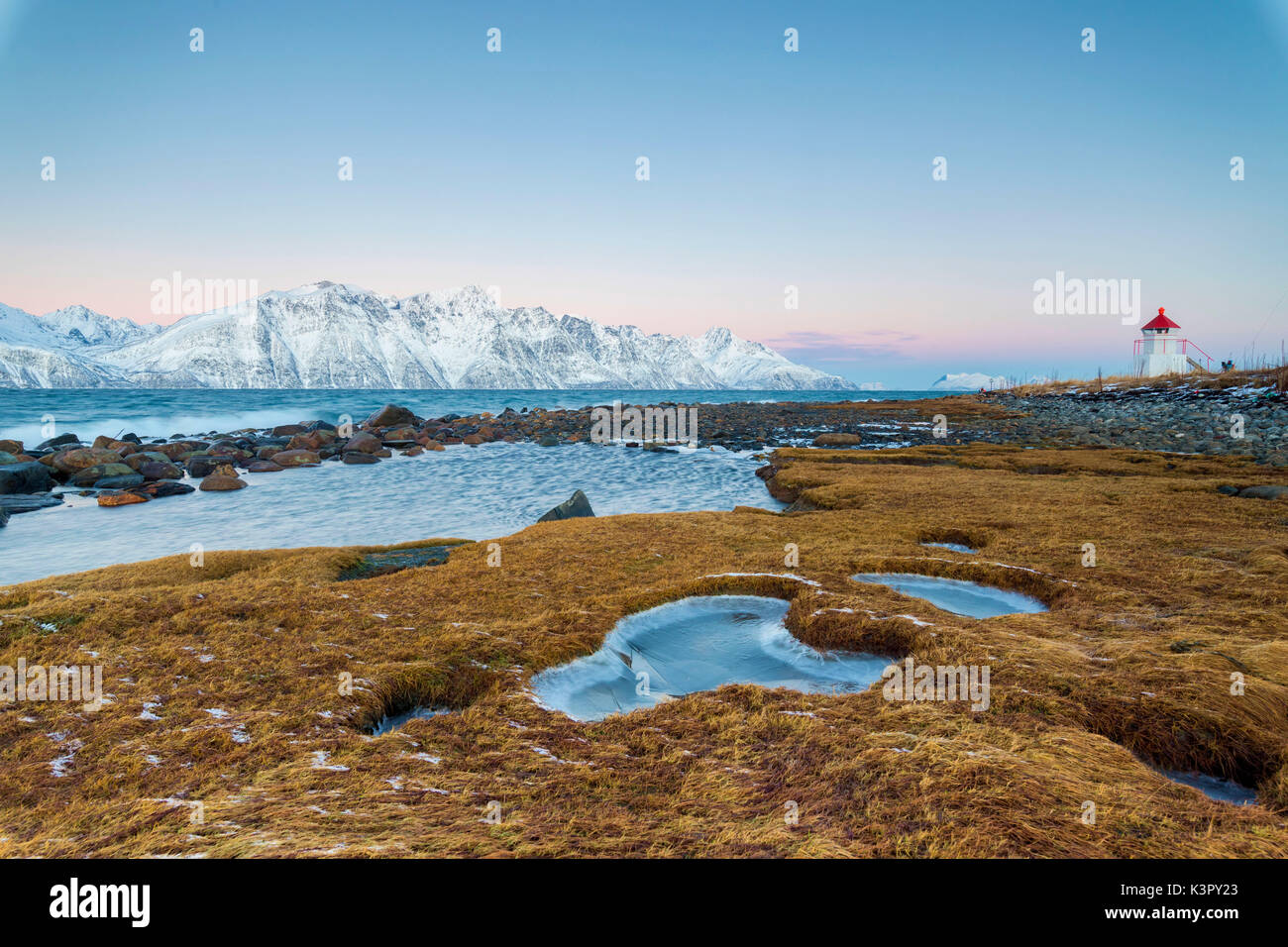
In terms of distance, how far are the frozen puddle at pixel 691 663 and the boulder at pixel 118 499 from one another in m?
29.2

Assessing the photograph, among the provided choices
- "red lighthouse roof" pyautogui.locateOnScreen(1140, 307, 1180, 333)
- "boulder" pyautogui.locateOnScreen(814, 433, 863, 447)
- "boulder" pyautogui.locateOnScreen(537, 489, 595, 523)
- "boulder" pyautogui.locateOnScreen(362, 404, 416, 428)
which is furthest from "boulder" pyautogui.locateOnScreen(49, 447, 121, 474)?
"red lighthouse roof" pyautogui.locateOnScreen(1140, 307, 1180, 333)

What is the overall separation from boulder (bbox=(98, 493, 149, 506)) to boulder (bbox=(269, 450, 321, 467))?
1165cm

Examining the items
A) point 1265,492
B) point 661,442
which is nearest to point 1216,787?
point 1265,492

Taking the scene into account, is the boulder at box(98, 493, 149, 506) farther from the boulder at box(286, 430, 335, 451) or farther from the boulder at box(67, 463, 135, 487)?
the boulder at box(286, 430, 335, 451)

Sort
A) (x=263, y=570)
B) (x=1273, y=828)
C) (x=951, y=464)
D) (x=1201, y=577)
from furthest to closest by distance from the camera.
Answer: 1. (x=951, y=464)
2. (x=263, y=570)
3. (x=1201, y=577)
4. (x=1273, y=828)

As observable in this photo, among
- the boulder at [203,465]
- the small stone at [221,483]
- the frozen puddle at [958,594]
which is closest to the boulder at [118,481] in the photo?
the boulder at [203,465]

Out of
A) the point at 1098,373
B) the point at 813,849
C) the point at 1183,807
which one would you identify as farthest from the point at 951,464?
the point at 1098,373

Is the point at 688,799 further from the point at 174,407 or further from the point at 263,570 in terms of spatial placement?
the point at 174,407

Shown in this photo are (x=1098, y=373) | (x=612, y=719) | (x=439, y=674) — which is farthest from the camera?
(x=1098, y=373)

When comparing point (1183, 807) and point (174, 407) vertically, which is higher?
point (174, 407)

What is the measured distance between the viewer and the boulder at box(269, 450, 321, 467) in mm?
39506

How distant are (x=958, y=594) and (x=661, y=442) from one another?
42522mm

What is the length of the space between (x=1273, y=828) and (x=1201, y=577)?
812 cm
